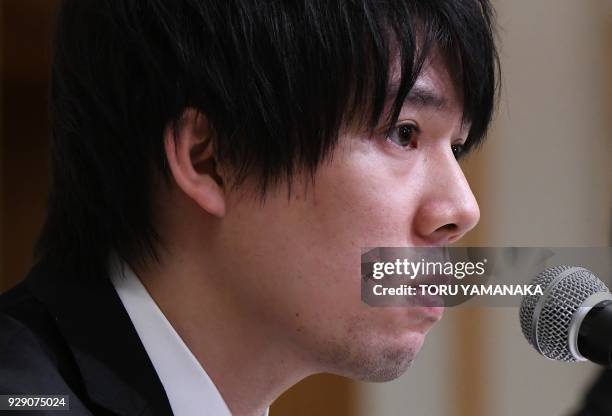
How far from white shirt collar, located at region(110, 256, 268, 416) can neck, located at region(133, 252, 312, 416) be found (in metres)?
0.01

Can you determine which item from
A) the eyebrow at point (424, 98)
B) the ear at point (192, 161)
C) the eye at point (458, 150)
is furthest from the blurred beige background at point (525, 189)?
the ear at point (192, 161)

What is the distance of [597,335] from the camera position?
1.91 feet

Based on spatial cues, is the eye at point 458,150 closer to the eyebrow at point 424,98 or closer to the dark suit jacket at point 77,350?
the eyebrow at point 424,98

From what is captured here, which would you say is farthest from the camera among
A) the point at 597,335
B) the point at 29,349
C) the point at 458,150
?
the point at 458,150

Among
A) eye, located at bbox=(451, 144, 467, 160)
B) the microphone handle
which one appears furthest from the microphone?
eye, located at bbox=(451, 144, 467, 160)

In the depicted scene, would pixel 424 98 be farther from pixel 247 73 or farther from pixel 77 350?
pixel 77 350

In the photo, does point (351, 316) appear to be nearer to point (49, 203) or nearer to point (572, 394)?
point (572, 394)

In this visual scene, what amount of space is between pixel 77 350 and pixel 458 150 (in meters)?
0.42

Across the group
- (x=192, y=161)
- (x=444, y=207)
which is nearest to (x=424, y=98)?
(x=444, y=207)

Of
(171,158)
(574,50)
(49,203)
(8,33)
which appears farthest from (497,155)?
(8,33)

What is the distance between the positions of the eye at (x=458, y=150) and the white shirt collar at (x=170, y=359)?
33cm

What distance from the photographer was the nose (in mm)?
761

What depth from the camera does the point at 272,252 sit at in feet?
2.58

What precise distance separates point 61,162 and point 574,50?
22.3 inches
